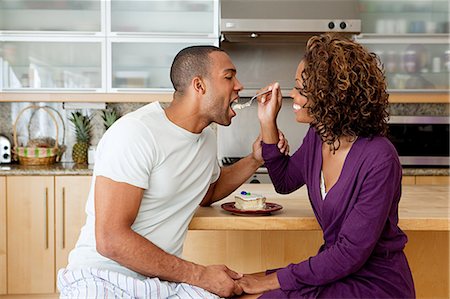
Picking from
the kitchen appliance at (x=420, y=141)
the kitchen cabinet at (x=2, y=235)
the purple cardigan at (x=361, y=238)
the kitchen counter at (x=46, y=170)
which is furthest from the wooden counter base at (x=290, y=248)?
the kitchen cabinet at (x=2, y=235)

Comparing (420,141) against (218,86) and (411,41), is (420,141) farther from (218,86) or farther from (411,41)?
(218,86)

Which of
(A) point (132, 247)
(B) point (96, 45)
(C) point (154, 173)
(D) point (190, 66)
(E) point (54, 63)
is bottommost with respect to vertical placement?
(A) point (132, 247)

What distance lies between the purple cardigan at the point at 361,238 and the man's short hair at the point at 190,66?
0.57 metres

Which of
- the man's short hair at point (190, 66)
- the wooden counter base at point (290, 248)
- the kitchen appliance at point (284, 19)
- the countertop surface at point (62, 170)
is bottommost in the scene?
the wooden counter base at point (290, 248)

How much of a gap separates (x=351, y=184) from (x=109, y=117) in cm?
280

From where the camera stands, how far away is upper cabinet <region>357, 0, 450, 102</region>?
13.5 feet

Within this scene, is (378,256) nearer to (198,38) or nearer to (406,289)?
(406,289)

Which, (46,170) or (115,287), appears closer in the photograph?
(115,287)

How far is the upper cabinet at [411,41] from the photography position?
13.5ft

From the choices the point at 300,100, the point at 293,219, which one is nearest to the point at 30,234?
the point at 293,219

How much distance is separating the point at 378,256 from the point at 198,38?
8.57 ft

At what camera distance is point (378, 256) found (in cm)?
169

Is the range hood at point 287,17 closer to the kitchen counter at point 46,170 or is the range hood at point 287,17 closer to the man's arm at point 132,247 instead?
the kitchen counter at point 46,170

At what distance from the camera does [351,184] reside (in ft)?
5.37
